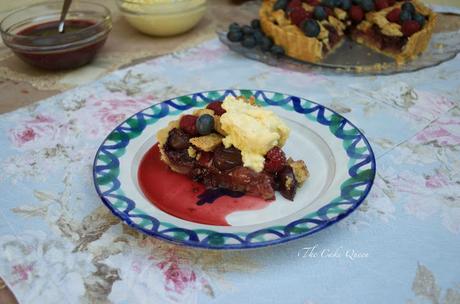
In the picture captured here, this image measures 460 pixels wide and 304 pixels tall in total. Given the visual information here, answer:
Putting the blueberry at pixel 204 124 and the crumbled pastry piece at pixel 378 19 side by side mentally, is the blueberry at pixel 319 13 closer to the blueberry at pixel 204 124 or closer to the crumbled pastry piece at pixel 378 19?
the crumbled pastry piece at pixel 378 19

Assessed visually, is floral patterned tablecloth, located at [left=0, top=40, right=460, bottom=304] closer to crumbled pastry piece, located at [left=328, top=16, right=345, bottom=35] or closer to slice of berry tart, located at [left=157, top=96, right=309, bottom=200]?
slice of berry tart, located at [left=157, top=96, right=309, bottom=200]

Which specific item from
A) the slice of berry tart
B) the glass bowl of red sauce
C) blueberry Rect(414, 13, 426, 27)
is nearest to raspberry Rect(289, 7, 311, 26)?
blueberry Rect(414, 13, 426, 27)

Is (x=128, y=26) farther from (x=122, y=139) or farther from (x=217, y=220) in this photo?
(x=217, y=220)

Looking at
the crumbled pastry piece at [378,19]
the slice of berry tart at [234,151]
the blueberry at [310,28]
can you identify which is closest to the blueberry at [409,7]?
the crumbled pastry piece at [378,19]

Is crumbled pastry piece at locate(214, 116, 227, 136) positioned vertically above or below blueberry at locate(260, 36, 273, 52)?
above

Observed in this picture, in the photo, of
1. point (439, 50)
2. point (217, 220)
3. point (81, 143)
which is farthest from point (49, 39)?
point (439, 50)
